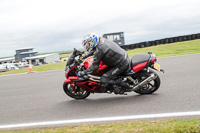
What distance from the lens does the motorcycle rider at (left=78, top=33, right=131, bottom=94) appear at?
16.4 ft

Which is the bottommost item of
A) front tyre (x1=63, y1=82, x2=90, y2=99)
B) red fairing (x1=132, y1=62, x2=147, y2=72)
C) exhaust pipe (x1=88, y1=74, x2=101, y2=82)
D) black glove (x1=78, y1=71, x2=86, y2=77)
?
front tyre (x1=63, y1=82, x2=90, y2=99)

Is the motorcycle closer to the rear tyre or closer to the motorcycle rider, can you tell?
the rear tyre

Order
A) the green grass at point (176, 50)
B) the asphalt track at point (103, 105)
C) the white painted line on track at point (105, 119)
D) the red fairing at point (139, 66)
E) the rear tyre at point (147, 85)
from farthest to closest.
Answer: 1. the green grass at point (176, 50)
2. the rear tyre at point (147, 85)
3. the red fairing at point (139, 66)
4. the asphalt track at point (103, 105)
5. the white painted line on track at point (105, 119)

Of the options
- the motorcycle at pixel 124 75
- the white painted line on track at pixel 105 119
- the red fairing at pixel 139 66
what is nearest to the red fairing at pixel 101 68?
the motorcycle at pixel 124 75

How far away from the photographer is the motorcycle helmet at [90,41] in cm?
500

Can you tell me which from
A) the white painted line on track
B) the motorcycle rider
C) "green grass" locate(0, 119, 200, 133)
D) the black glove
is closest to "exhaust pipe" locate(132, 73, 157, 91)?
the motorcycle rider

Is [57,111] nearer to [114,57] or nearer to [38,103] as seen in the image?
[38,103]

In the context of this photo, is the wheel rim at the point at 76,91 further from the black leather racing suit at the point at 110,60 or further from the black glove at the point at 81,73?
the black leather racing suit at the point at 110,60

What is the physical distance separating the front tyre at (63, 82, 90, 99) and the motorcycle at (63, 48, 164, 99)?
0.29m

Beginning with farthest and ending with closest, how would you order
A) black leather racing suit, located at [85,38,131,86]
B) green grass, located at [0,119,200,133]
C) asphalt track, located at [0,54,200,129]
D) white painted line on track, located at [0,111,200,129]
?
black leather racing suit, located at [85,38,131,86]
asphalt track, located at [0,54,200,129]
white painted line on track, located at [0,111,200,129]
green grass, located at [0,119,200,133]

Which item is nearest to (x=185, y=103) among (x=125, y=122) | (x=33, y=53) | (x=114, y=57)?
(x=125, y=122)

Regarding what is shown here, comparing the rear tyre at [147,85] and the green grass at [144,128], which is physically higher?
the rear tyre at [147,85]

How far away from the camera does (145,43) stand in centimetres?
2812

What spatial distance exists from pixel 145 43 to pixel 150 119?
25.1m
